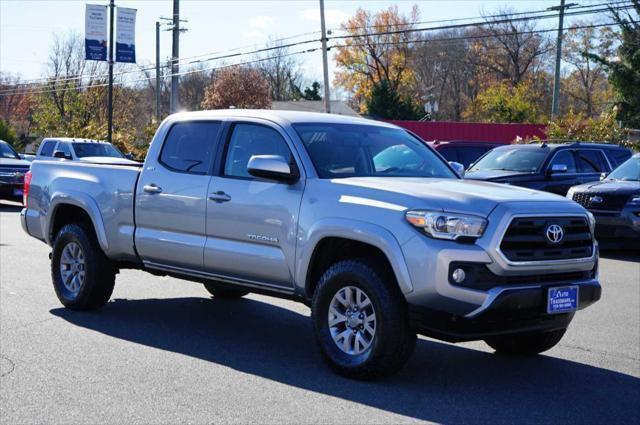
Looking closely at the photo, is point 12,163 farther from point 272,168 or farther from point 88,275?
point 272,168

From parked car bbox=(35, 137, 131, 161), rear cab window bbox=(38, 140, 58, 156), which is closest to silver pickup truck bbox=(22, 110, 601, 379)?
parked car bbox=(35, 137, 131, 161)

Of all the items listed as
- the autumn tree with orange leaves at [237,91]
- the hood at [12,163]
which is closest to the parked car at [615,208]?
the hood at [12,163]

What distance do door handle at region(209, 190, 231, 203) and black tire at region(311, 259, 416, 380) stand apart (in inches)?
47.4

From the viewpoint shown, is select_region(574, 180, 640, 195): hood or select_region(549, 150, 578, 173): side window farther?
select_region(549, 150, 578, 173): side window

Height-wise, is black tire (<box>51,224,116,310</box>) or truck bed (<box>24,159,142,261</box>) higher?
truck bed (<box>24,159,142,261</box>)

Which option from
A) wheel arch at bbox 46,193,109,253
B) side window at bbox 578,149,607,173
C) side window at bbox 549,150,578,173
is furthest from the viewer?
side window at bbox 578,149,607,173

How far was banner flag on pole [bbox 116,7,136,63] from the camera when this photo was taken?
121 ft

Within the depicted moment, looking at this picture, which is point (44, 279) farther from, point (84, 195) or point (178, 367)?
point (178, 367)

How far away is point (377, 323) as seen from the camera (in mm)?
5840

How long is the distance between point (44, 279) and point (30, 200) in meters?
1.52

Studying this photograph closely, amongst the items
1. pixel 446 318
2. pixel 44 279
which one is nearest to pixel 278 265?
pixel 446 318

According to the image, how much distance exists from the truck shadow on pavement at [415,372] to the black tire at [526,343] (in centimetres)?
10

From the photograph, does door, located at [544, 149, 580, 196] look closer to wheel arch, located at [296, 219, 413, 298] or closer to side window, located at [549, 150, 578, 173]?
side window, located at [549, 150, 578, 173]

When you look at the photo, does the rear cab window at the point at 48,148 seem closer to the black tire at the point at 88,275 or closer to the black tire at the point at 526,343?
the black tire at the point at 88,275
